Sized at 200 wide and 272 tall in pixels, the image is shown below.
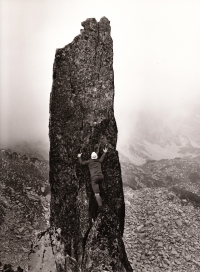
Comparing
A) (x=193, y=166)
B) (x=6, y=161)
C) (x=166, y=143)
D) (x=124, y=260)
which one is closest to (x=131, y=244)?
(x=124, y=260)

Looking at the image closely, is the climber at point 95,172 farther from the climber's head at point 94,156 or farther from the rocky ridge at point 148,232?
the rocky ridge at point 148,232

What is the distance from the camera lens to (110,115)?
14086mm

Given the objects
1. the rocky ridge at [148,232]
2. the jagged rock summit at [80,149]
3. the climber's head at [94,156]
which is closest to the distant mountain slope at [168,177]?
the rocky ridge at [148,232]

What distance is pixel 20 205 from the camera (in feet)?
79.5

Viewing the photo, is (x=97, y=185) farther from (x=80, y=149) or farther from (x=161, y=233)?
(x=161, y=233)

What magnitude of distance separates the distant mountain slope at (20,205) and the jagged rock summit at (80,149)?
571 cm

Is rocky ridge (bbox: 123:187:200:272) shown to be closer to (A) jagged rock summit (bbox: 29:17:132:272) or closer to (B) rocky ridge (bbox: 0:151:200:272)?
(B) rocky ridge (bbox: 0:151:200:272)

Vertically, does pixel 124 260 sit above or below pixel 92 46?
below

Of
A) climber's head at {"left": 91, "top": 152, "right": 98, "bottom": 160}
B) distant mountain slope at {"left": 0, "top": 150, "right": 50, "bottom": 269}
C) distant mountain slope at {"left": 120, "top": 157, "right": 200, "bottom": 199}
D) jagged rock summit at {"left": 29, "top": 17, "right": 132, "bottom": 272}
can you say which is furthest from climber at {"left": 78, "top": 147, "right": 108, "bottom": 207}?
distant mountain slope at {"left": 120, "top": 157, "right": 200, "bottom": 199}

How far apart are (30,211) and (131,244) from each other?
30.8ft

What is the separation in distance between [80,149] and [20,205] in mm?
13672

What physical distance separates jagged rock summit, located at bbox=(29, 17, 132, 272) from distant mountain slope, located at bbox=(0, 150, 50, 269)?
5.71 m

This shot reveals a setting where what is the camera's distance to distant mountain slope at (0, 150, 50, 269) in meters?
19.3

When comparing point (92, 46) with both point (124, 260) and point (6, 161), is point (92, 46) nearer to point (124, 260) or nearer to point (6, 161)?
point (124, 260)
